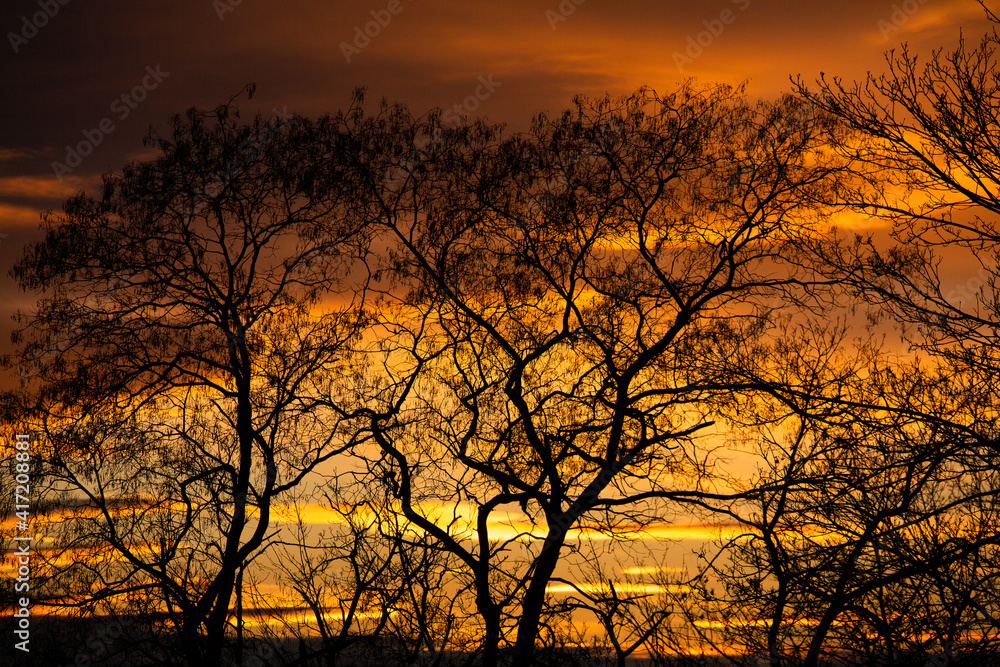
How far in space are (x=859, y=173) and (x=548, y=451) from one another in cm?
606

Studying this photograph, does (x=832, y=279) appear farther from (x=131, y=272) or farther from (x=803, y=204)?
(x=131, y=272)

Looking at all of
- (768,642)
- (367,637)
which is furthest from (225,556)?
(768,642)

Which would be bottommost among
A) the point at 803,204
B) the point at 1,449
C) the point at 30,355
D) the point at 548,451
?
the point at 548,451

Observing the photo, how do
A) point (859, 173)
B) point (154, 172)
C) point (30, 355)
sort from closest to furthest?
point (859, 173), point (30, 355), point (154, 172)

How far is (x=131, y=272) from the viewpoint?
13.8 m

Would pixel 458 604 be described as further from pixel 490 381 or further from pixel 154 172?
pixel 154 172

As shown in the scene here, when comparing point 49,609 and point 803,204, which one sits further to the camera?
point 49,609

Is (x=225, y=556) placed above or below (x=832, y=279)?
below

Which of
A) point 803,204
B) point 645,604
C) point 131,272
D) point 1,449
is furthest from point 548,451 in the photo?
point 1,449

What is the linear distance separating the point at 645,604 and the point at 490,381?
15.4 ft

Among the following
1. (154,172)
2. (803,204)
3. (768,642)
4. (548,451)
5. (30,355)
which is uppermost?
(154,172)

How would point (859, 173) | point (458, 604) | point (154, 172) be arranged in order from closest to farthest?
point (859, 173) < point (154, 172) < point (458, 604)

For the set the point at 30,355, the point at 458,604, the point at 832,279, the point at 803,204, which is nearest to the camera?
the point at 832,279

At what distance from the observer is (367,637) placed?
15094 mm
